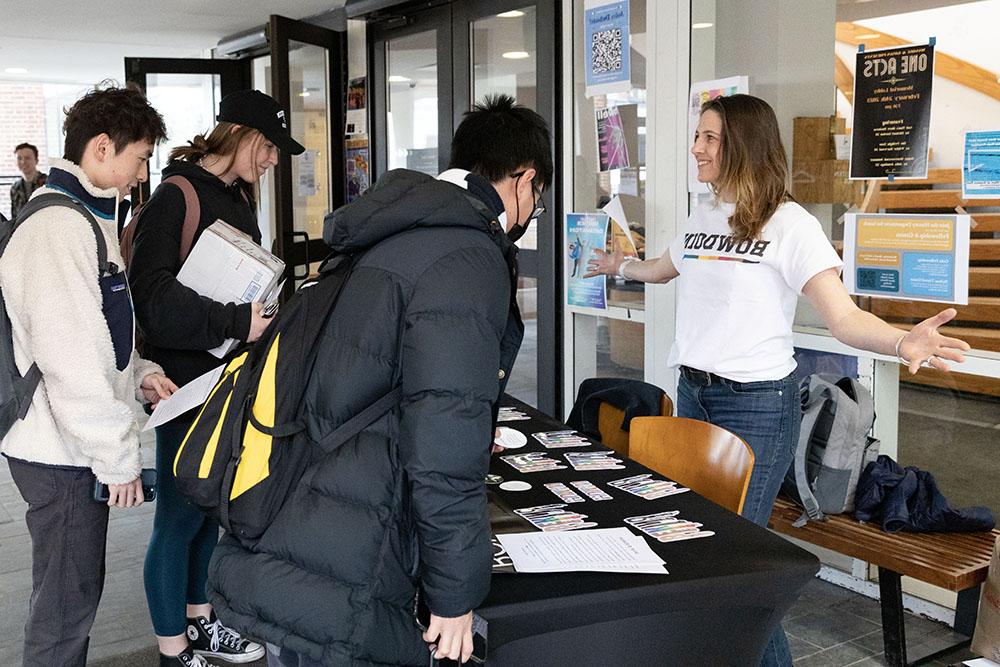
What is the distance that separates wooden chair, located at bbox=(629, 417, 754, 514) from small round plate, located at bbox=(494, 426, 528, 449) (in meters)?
0.30

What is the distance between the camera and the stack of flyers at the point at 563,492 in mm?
2137

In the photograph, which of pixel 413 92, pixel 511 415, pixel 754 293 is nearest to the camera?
pixel 754 293

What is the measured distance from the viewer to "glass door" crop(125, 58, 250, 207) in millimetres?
7660

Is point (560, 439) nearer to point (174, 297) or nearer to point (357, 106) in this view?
point (174, 297)

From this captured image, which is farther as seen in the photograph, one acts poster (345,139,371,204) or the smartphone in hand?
one acts poster (345,139,371,204)

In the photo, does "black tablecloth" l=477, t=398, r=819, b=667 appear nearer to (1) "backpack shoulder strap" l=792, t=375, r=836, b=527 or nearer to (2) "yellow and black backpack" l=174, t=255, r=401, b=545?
(2) "yellow and black backpack" l=174, t=255, r=401, b=545

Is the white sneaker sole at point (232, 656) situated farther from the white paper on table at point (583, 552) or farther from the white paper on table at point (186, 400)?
the white paper on table at point (583, 552)

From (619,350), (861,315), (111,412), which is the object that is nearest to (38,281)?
(111,412)

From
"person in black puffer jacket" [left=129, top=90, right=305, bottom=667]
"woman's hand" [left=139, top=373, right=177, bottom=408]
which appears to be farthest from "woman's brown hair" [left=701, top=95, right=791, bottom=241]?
"woman's hand" [left=139, top=373, right=177, bottom=408]

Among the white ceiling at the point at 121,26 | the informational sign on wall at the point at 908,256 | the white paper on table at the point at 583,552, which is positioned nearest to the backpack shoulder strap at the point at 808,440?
the informational sign on wall at the point at 908,256

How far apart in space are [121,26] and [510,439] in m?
6.57

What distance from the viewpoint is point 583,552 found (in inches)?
70.7

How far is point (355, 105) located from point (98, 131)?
13.4ft

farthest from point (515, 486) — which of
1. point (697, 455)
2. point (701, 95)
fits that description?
point (701, 95)
